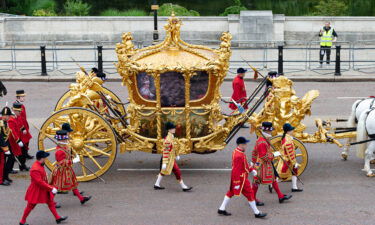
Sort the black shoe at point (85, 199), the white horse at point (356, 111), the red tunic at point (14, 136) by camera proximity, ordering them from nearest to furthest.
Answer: the black shoe at point (85, 199) < the red tunic at point (14, 136) < the white horse at point (356, 111)

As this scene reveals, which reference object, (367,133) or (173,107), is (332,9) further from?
(173,107)

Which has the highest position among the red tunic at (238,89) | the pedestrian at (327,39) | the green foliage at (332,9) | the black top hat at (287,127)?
the green foliage at (332,9)

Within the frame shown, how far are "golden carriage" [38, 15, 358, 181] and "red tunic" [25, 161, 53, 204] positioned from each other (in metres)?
2.02

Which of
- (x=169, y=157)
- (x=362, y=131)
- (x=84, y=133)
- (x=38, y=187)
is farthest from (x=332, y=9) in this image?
(x=38, y=187)

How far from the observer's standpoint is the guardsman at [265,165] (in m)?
11.2

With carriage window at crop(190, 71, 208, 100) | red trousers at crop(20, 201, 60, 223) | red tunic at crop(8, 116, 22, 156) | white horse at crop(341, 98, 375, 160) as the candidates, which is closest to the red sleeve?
red trousers at crop(20, 201, 60, 223)

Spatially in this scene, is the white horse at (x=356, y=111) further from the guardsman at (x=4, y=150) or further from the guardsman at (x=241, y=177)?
the guardsman at (x=4, y=150)

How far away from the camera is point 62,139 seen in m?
11.4

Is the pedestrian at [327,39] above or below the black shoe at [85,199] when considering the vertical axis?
above

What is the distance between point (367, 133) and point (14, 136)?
6659 mm

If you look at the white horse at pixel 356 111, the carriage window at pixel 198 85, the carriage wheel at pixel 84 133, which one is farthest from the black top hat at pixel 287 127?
the carriage wheel at pixel 84 133

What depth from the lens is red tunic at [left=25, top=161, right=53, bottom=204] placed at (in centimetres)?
1034

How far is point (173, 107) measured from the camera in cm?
1276

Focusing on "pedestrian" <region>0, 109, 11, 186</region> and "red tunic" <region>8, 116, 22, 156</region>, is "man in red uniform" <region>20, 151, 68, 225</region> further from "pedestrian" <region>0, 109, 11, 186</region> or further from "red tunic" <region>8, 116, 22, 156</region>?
"red tunic" <region>8, 116, 22, 156</region>
